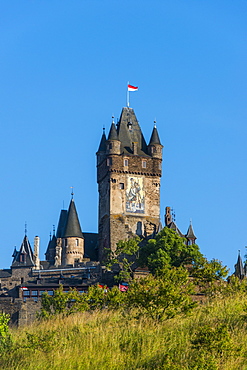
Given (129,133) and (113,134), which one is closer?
(113,134)

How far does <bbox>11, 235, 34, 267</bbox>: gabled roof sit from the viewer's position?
9538cm

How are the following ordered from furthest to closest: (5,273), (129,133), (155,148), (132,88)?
1. (132,88)
2. (129,133)
3. (155,148)
4. (5,273)

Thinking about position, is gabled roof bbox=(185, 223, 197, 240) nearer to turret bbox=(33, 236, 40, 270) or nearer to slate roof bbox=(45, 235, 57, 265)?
turret bbox=(33, 236, 40, 270)

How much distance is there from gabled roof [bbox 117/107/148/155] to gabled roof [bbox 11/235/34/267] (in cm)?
1674

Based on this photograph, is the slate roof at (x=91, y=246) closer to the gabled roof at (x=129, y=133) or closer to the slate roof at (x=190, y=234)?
the gabled roof at (x=129, y=133)

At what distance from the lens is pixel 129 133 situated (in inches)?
4107

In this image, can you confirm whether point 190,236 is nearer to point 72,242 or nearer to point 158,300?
point 72,242

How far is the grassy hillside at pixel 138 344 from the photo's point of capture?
22.4 meters

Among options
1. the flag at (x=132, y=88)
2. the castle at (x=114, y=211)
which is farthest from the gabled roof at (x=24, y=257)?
the flag at (x=132, y=88)

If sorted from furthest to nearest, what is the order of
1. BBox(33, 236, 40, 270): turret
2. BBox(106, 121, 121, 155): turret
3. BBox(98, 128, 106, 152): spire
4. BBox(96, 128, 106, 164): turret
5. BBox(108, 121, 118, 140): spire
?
BBox(98, 128, 106, 152): spire, BBox(96, 128, 106, 164): turret, BBox(108, 121, 118, 140): spire, BBox(106, 121, 121, 155): turret, BBox(33, 236, 40, 270): turret

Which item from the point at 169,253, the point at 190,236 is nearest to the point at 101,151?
the point at 190,236

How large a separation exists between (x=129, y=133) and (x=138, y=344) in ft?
266

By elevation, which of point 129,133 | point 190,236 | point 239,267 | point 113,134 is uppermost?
point 129,133

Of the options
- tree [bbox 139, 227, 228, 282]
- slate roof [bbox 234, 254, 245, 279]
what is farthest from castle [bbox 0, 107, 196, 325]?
tree [bbox 139, 227, 228, 282]
